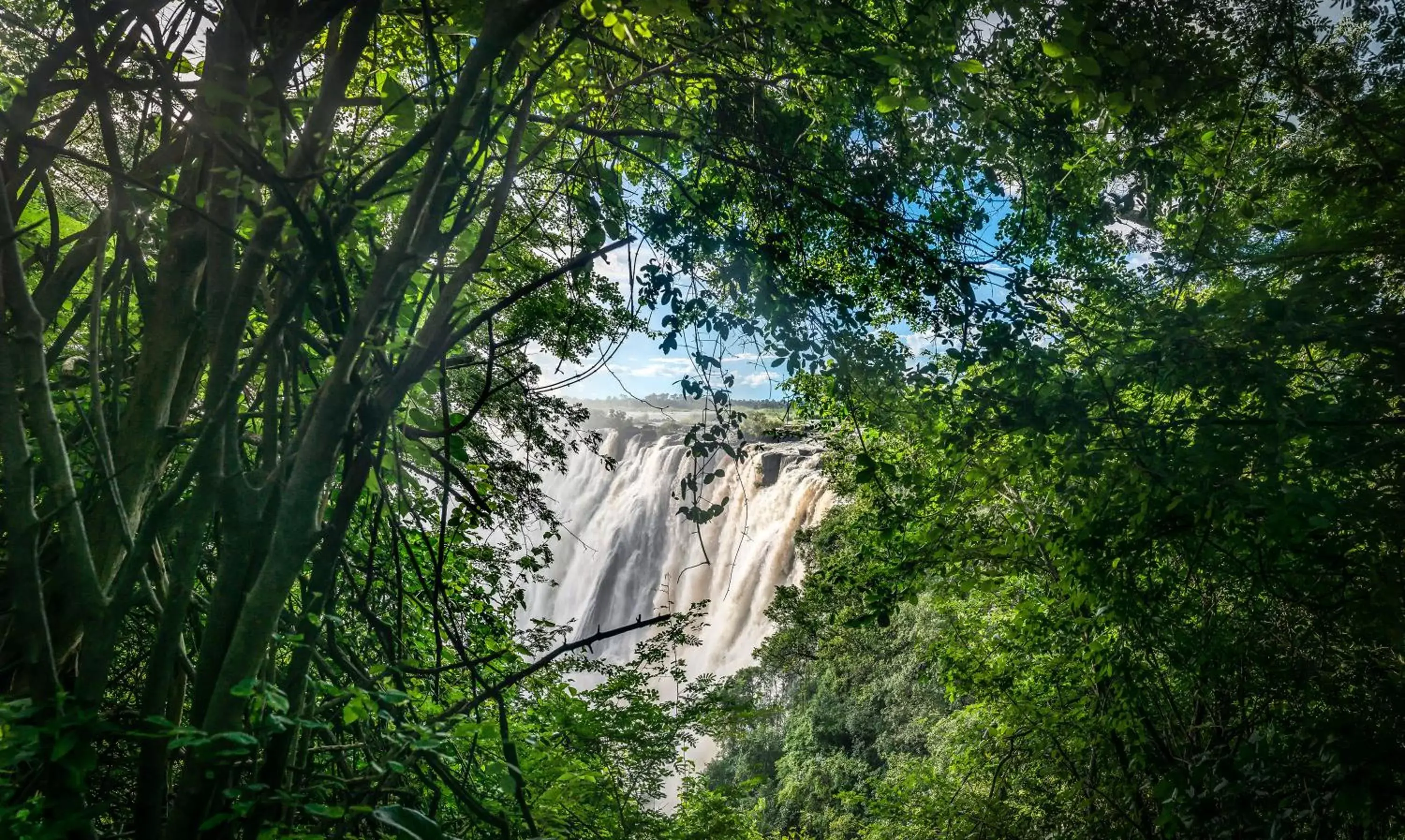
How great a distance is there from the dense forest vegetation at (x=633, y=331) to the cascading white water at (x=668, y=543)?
12085mm

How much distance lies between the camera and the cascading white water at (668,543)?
16.2m

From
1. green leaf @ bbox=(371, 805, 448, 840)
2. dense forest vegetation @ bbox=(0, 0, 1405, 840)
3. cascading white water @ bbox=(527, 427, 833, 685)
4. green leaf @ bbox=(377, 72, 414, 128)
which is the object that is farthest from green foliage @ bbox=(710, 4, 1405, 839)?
cascading white water @ bbox=(527, 427, 833, 685)

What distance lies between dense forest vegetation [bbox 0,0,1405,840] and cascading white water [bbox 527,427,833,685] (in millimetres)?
12085

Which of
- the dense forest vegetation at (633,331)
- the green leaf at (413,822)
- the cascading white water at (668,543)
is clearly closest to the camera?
the green leaf at (413,822)

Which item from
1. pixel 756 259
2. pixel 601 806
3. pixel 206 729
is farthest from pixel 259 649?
pixel 601 806

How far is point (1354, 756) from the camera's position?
1.59m

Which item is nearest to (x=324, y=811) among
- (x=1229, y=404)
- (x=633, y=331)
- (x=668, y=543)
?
(x=633, y=331)

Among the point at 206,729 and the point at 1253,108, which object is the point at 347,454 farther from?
the point at 1253,108

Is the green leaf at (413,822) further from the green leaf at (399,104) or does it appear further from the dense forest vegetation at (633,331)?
the green leaf at (399,104)

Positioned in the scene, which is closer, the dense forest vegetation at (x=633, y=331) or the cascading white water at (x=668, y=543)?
the dense forest vegetation at (x=633, y=331)

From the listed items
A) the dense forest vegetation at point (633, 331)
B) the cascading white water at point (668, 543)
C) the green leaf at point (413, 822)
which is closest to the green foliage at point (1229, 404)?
the dense forest vegetation at point (633, 331)

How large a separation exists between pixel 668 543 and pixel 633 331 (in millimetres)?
17745

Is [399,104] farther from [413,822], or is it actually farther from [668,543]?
[668,543]

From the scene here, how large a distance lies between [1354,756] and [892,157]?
1.83m
